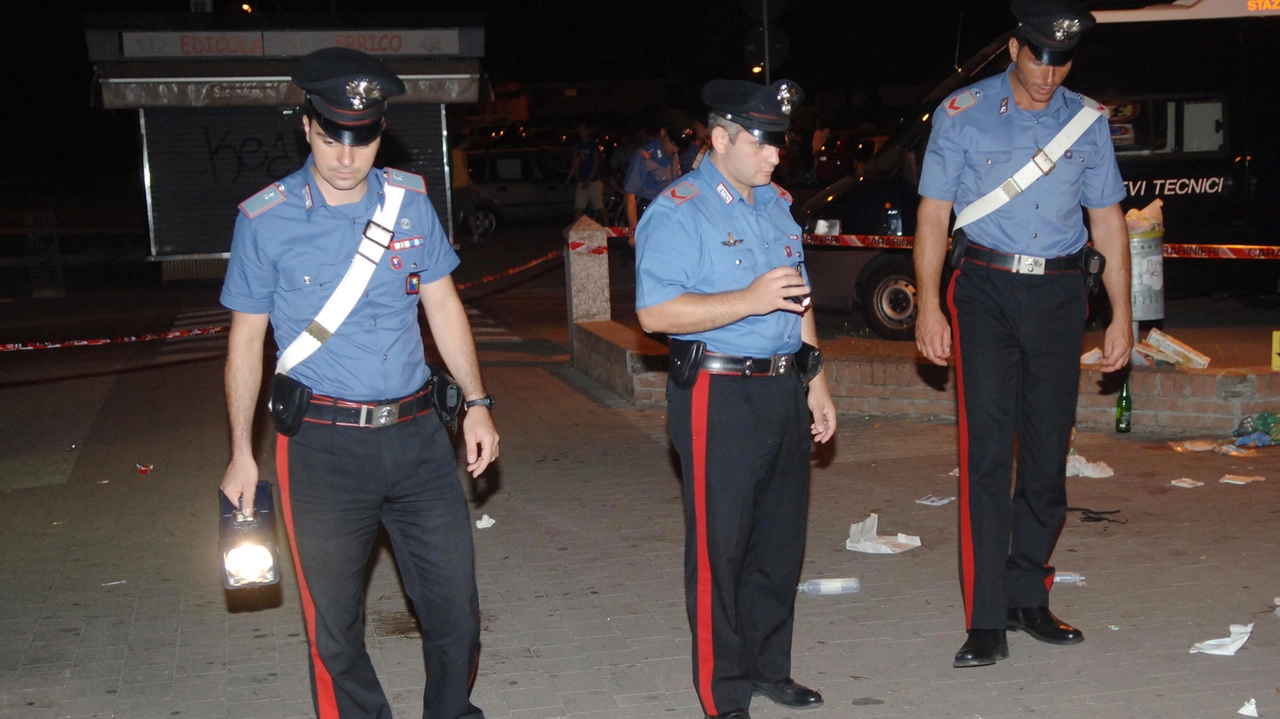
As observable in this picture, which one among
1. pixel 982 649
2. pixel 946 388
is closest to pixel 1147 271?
pixel 946 388

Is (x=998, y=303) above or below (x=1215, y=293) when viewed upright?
above

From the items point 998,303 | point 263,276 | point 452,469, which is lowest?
point 452,469

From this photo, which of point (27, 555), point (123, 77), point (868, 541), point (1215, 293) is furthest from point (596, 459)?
point (123, 77)

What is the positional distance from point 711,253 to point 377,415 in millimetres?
1155

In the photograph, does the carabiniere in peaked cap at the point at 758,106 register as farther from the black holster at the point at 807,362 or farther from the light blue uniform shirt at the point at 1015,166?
the light blue uniform shirt at the point at 1015,166

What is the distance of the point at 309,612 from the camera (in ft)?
12.7

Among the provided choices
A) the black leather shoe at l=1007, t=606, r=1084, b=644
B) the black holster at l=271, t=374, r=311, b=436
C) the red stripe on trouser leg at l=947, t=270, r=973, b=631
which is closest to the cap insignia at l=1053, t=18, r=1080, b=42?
the red stripe on trouser leg at l=947, t=270, r=973, b=631

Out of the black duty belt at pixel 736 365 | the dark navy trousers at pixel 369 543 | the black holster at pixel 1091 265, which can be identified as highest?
the black holster at pixel 1091 265

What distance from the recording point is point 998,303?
4.86 meters

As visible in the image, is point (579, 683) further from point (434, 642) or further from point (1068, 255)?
point (1068, 255)

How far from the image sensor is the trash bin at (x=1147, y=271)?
8.33 m

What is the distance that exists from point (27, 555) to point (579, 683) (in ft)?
11.0

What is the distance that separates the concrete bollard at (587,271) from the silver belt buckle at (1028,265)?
21.6 ft

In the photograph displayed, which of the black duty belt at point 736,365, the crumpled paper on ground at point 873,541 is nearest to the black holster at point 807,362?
the black duty belt at point 736,365
